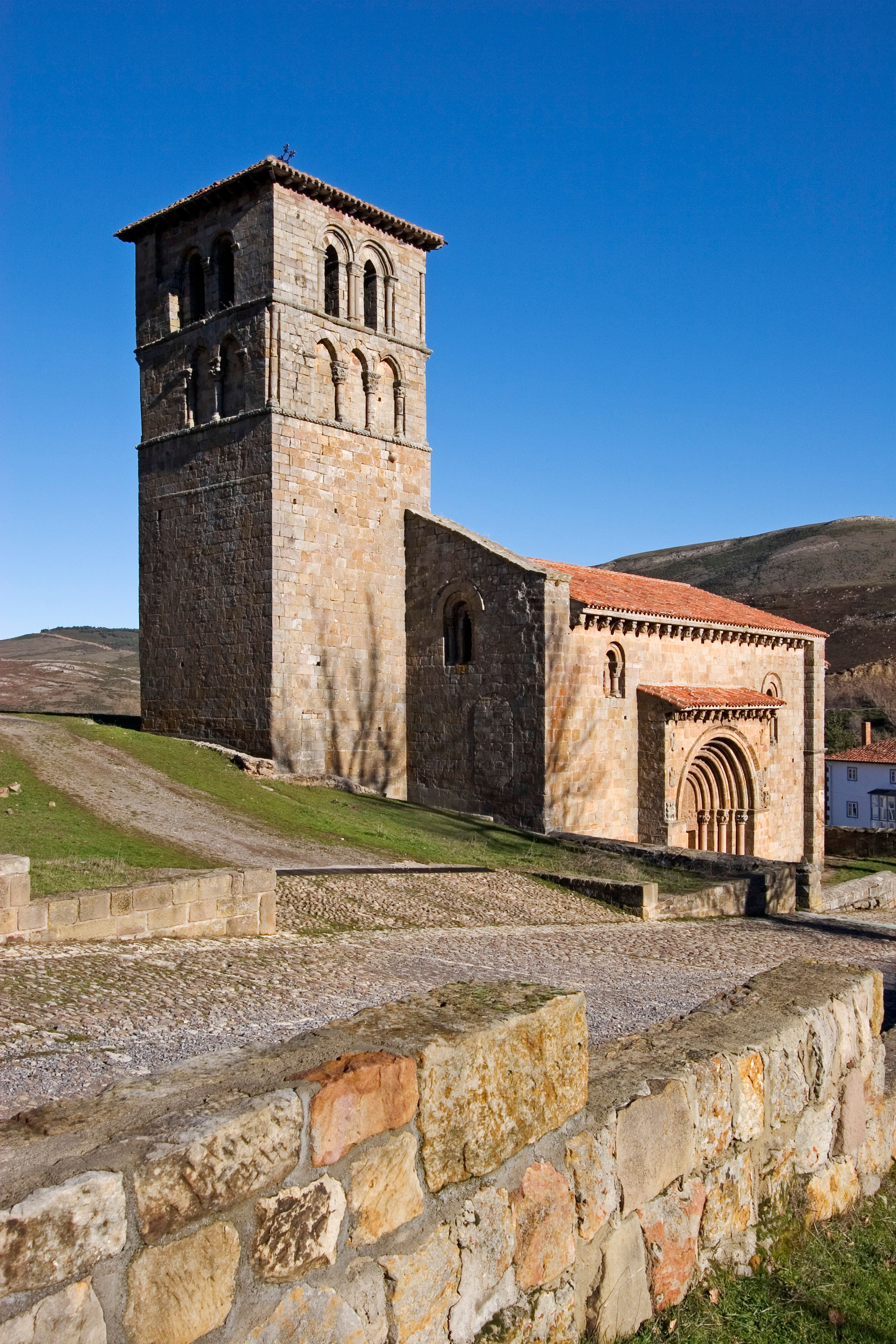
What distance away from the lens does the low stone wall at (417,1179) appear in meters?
2.13

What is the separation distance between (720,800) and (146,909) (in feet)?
57.5

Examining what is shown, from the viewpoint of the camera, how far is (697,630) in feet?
72.6

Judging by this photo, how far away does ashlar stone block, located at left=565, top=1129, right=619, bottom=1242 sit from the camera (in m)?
3.08

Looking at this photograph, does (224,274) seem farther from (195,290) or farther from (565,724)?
(565,724)

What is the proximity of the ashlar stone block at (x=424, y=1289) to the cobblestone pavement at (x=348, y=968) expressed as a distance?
1477 millimetres

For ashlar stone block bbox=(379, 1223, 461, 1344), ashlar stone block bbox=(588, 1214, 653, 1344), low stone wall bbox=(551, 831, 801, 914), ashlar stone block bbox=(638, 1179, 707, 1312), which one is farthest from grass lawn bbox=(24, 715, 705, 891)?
ashlar stone block bbox=(379, 1223, 461, 1344)

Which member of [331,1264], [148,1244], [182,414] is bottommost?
[331,1264]

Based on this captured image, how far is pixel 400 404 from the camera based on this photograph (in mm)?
22219

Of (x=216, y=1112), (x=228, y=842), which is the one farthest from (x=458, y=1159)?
(x=228, y=842)

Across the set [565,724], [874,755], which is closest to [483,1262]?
[565,724]

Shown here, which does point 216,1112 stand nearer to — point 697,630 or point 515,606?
point 515,606

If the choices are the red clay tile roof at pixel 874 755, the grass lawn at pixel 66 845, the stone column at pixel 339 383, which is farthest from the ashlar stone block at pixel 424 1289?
the red clay tile roof at pixel 874 755

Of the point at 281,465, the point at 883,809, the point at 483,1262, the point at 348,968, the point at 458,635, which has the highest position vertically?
the point at 281,465

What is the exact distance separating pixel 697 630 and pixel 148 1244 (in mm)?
21002
